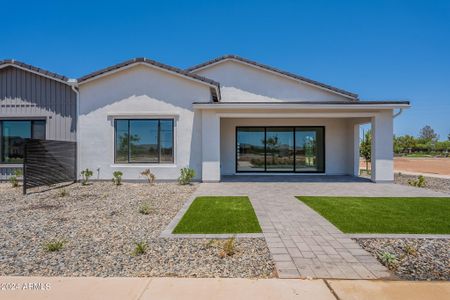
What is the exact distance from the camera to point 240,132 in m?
15.4

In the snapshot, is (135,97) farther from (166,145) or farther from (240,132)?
(240,132)

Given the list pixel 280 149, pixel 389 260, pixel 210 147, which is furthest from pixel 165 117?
pixel 389 260

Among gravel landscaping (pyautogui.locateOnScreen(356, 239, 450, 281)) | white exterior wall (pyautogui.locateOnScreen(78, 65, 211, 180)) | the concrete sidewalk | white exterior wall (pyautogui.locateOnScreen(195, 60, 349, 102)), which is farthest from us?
white exterior wall (pyautogui.locateOnScreen(195, 60, 349, 102))

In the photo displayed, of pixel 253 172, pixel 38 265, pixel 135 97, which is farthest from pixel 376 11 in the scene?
pixel 38 265

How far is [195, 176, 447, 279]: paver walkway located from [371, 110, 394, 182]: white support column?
1.82 meters

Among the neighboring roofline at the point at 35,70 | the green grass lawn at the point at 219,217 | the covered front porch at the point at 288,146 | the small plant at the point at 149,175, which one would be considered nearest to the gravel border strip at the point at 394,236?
the green grass lawn at the point at 219,217

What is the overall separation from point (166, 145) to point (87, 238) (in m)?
7.68

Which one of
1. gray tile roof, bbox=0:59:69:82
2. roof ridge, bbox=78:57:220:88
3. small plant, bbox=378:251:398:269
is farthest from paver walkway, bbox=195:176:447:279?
gray tile roof, bbox=0:59:69:82

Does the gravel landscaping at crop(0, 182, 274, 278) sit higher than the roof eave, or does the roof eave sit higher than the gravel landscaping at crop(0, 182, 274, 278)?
the roof eave

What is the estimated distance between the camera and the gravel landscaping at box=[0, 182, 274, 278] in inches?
147

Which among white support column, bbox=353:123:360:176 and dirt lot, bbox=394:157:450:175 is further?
dirt lot, bbox=394:157:450:175

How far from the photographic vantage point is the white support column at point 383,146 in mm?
12023

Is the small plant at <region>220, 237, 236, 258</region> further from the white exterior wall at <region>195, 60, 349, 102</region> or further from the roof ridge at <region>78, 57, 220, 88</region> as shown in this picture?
the white exterior wall at <region>195, 60, 349, 102</region>

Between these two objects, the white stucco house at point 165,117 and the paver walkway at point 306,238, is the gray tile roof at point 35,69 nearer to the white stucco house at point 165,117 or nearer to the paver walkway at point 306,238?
the white stucco house at point 165,117
